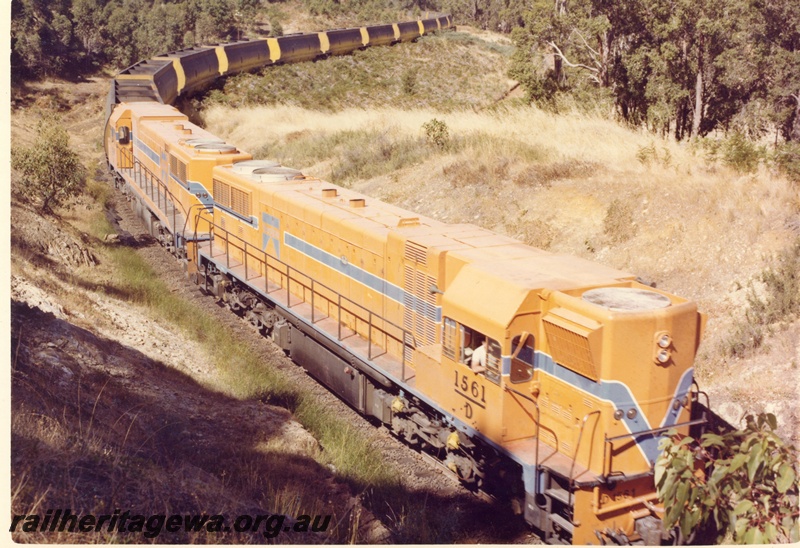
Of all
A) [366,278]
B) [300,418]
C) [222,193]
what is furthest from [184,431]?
[222,193]

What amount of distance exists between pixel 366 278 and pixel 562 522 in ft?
16.8

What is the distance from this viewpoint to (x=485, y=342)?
27.2ft

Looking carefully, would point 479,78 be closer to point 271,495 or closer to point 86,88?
point 86,88

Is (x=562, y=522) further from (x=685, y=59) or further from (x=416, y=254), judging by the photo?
(x=685, y=59)

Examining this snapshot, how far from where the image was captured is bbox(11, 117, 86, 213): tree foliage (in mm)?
20219

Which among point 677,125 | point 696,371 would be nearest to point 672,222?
point 696,371

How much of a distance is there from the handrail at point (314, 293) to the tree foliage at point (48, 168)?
5839 millimetres

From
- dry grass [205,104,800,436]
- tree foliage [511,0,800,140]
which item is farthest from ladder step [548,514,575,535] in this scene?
tree foliage [511,0,800,140]

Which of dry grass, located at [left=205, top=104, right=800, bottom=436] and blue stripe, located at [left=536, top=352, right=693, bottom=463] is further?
dry grass, located at [left=205, top=104, right=800, bottom=436]

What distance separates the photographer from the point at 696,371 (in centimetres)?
1194

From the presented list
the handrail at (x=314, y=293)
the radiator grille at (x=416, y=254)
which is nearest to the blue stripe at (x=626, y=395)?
the radiator grille at (x=416, y=254)

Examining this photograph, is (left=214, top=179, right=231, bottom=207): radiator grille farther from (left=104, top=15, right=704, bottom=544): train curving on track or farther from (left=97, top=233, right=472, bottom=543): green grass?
(left=97, top=233, right=472, bottom=543): green grass

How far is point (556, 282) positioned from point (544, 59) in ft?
57.4

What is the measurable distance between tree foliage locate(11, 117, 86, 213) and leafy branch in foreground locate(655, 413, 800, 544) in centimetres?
1888
